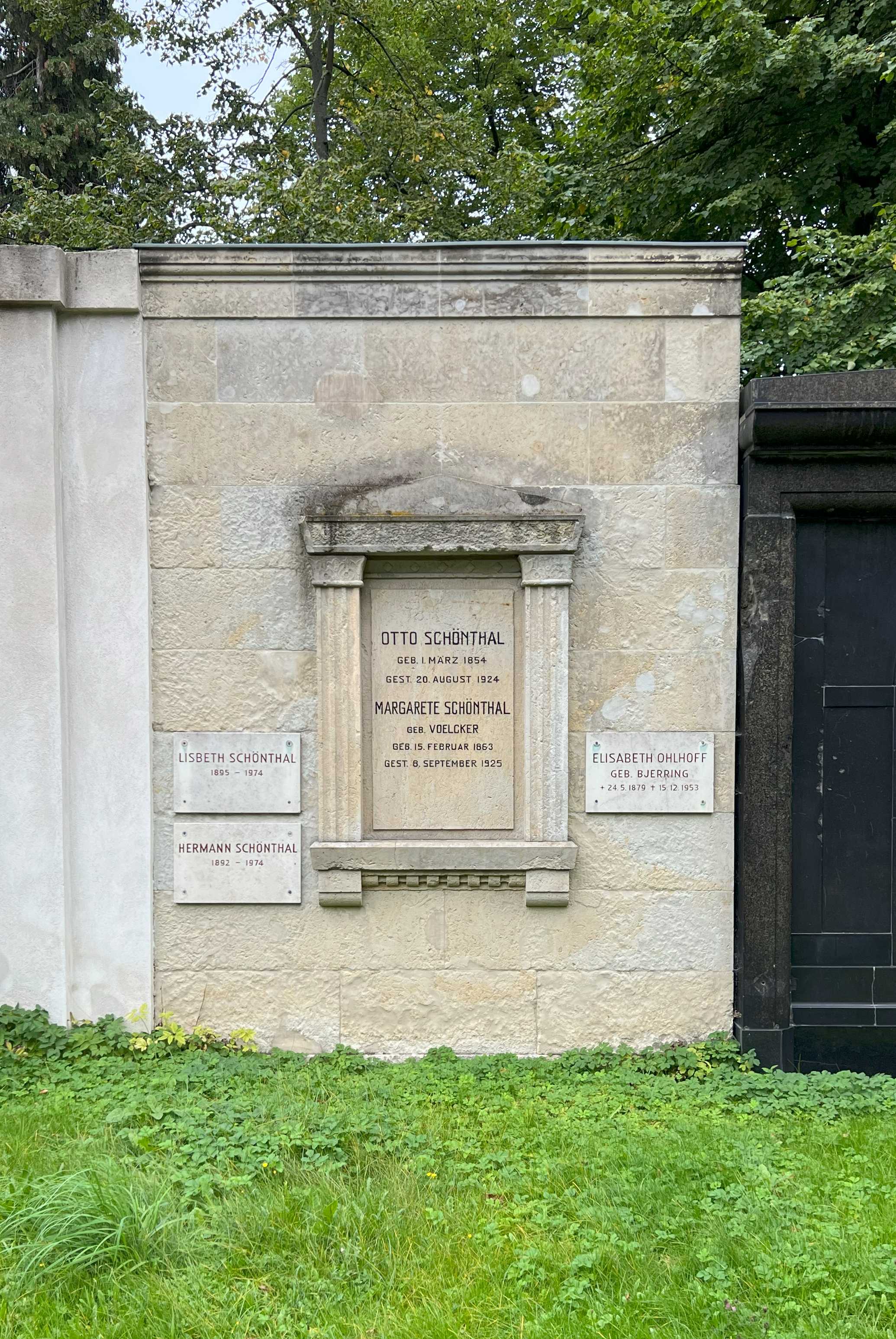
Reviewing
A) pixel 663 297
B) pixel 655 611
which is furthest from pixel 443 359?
pixel 655 611

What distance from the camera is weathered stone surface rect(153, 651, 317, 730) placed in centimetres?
432

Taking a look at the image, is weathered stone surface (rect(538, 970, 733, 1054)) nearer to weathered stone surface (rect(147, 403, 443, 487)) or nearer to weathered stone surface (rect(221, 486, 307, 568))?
weathered stone surface (rect(221, 486, 307, 568))

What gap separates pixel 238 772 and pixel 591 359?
2619 millimetres

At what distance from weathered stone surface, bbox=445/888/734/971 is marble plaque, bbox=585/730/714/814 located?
17.1 inches

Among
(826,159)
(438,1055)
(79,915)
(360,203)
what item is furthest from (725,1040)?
(360,203)

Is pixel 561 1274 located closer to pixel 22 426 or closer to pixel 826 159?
pixel 22 426

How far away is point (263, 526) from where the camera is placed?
4.30 meters

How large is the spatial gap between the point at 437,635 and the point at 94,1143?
253 centimetres

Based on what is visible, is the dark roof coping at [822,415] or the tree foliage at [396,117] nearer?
the dark roof coping at [822,415]

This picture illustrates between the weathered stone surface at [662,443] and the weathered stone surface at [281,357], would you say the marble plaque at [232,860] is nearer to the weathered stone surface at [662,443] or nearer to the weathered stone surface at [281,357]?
the weathered stone surface at [281,357]

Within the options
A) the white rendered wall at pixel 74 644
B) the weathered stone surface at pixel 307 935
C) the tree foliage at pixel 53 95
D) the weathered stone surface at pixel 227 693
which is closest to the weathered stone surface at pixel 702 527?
the weathered stone surface at pixel 227 693

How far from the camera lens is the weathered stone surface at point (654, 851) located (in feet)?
14.2

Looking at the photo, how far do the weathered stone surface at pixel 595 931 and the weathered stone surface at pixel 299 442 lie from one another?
211 cm

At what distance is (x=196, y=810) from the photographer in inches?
171
